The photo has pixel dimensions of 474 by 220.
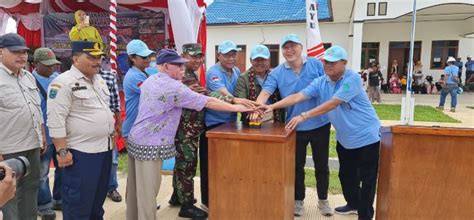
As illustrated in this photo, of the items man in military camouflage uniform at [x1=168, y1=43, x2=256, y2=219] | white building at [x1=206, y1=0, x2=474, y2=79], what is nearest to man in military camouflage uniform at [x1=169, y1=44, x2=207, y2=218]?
man in military camouflage uniform at [x1=168, y1=43, x2=256, y2=219]

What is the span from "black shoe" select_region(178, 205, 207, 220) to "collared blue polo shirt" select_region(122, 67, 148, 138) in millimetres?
900

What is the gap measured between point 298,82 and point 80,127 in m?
1.88

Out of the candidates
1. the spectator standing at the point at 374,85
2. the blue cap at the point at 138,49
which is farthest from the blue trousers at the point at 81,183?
the spectator standing at the point at 374,85

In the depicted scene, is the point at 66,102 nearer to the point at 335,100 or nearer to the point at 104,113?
the point at 104,113

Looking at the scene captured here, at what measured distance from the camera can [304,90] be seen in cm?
328

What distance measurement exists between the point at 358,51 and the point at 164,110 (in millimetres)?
14587

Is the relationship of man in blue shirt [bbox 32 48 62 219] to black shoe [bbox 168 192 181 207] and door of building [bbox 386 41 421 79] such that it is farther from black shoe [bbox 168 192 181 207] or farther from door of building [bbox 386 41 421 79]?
door of building [bbox 386 41 421 79]

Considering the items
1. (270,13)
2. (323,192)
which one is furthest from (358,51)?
(323,192)

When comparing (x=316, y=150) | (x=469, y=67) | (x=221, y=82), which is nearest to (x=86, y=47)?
(x=221, y=82)

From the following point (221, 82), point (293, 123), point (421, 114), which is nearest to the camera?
point (293, 123)

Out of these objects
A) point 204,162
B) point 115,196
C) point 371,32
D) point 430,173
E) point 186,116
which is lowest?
Result: point 115,196

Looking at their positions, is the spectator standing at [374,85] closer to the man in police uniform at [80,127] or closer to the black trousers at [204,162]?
the black trousers at [204,162]

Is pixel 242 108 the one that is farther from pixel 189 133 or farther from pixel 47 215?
pixel 47 215

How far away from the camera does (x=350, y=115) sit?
3084mm
